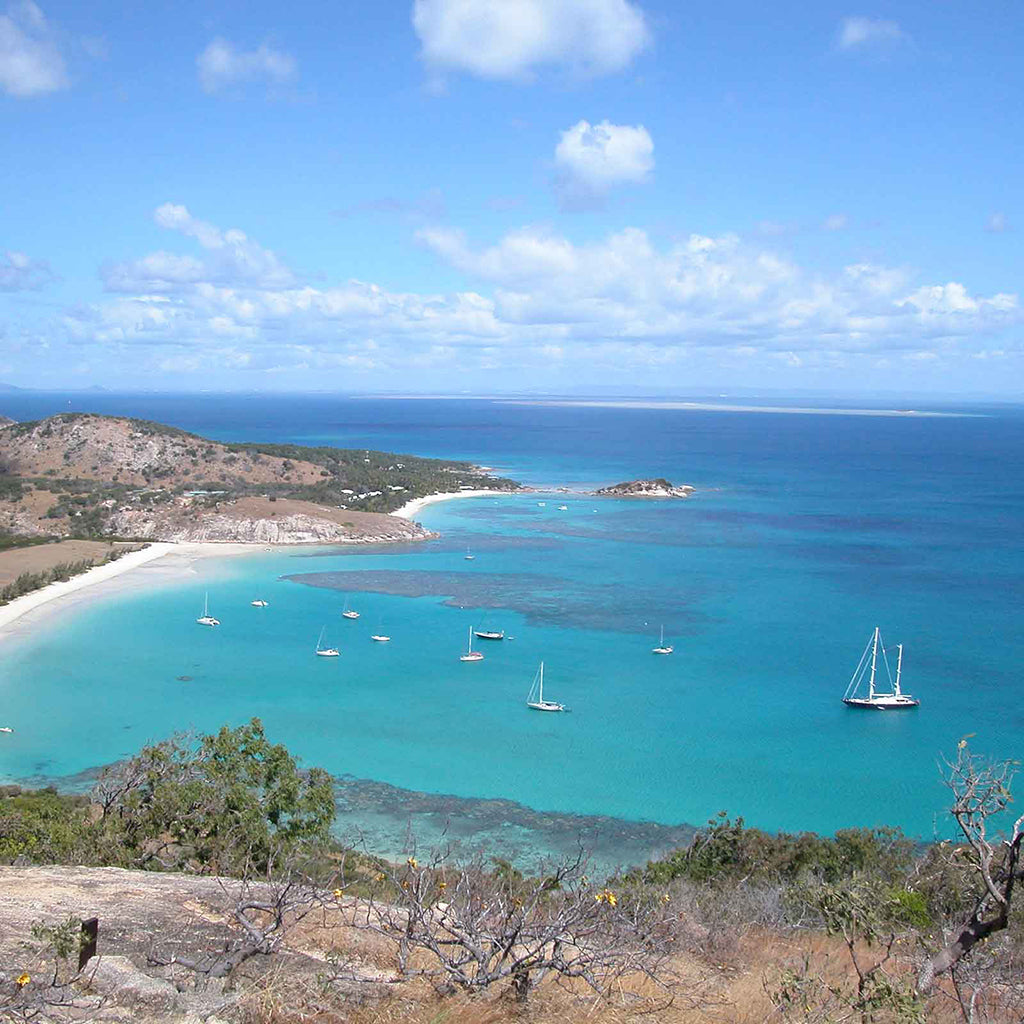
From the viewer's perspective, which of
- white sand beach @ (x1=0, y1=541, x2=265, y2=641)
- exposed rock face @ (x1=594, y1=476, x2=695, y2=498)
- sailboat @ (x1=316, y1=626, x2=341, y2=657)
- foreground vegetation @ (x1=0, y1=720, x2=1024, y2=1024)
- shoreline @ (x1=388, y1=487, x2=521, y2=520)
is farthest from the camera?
exposed rock face @ (x1=594, y1=476, x2=695, y2=498)

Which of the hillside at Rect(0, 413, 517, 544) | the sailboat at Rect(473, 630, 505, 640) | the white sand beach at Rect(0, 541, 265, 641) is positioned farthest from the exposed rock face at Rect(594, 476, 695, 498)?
the sailboat at Rect(473, 630, 505, 640)

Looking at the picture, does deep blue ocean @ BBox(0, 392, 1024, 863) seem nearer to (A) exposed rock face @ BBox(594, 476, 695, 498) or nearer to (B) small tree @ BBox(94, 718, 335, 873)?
(B) small tree @ BBox(94, 718, 335, 873)

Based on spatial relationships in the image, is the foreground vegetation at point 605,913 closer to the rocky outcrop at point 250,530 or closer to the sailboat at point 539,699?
the sailboat at point 539,699

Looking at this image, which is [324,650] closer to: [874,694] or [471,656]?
[471,656]

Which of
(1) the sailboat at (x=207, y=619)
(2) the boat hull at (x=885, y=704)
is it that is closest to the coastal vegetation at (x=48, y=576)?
(1) the sailboat at (x=207, y=619)

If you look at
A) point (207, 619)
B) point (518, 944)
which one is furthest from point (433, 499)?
point (518, 944)
